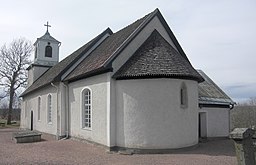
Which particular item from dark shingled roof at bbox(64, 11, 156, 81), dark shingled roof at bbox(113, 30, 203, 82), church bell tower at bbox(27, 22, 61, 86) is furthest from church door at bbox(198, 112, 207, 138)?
church bell tower at bbox(27, 22, 61, 86)

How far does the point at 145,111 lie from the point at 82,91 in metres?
5.21

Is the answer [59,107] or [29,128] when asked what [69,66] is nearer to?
[59,107]

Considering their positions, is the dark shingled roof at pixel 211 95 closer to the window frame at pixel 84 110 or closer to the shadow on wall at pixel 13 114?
the window frame at pixel 84 110

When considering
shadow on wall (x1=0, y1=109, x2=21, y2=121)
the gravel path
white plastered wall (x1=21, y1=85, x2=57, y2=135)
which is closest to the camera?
the gravel path

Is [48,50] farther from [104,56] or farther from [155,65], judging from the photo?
[155,65]

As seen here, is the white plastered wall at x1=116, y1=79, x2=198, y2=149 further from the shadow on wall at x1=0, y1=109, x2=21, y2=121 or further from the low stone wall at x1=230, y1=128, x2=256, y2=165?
the shadow on wall at x1=0, y1=109, x2=21, y2=121

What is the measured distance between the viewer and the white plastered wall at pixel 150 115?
13.4 m

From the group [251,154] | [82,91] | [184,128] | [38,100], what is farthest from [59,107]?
[251,154]

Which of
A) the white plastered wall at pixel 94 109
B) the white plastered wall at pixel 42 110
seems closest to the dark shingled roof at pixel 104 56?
the white plastered wall at pixel 94 109

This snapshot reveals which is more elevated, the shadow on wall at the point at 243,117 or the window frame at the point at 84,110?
the window frame at the point at 84,110

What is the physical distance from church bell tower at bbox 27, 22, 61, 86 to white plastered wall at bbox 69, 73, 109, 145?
15.5 metres

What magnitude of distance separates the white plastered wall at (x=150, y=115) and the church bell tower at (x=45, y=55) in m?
20.7

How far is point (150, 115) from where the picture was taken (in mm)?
13461

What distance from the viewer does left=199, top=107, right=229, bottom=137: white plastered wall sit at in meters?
20.2
